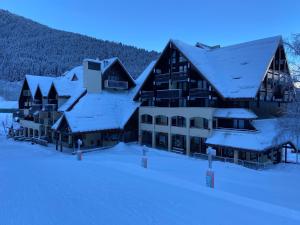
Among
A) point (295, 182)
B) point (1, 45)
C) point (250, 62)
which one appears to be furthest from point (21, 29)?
point (295, 182)

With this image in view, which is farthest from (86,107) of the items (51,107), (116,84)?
(51,107)

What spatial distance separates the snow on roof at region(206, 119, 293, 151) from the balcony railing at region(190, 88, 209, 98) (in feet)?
13.4

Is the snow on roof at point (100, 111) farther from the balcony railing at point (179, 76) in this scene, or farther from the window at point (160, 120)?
the balcony railing at point (179, 76)

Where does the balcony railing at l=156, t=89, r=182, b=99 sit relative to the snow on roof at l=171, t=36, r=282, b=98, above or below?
below

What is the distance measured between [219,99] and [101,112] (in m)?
15.6

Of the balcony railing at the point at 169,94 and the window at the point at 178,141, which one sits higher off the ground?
A: the balcony railing at the point at 169,94

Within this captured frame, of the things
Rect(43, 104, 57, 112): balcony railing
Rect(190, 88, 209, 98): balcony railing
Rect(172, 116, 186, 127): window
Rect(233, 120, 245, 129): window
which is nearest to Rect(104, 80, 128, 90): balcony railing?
Rect(43, 104, 57, 112): balcony railing

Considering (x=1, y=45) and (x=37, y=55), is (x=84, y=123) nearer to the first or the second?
(x=37, y=55)

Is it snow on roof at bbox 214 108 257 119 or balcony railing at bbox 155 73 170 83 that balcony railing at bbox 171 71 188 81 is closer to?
balcony railing at bbox 155 73 170 83

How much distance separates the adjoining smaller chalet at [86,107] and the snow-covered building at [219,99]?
12.0 feet

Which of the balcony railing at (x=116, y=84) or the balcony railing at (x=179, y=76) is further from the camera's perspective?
the balcony railing at (x=116, y=84)

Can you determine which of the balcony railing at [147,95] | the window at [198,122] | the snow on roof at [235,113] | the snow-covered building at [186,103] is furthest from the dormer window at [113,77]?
the snow on roof at [235,113]

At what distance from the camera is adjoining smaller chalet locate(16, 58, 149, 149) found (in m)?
30.0

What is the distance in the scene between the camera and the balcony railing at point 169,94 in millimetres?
28047
